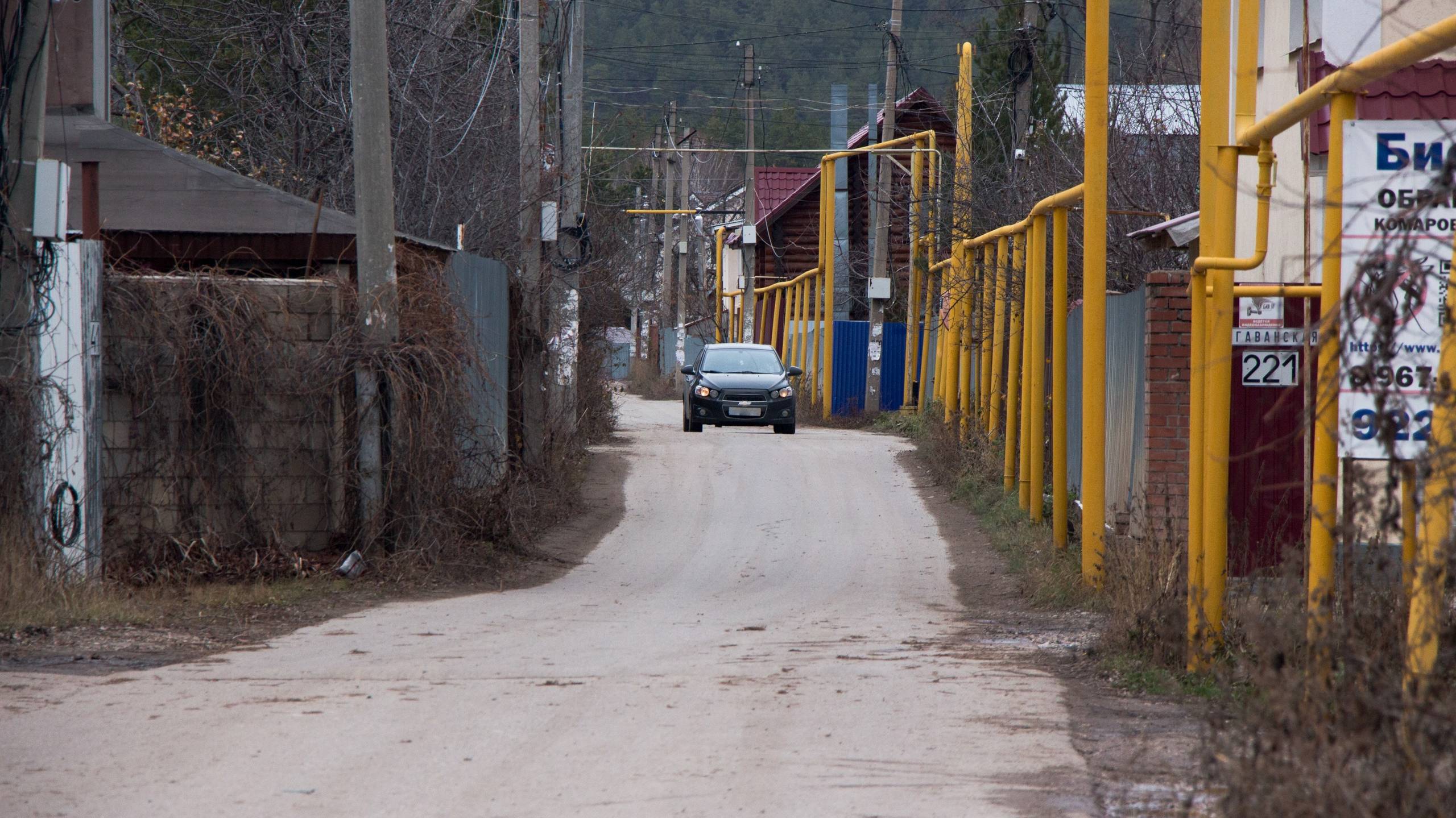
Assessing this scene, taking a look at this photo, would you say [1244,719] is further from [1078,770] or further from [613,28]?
[613,28]

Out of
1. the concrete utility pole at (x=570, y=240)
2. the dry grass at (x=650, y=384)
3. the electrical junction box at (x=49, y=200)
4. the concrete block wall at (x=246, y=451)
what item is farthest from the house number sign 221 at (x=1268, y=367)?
the dry grass at (x=650, y=384)

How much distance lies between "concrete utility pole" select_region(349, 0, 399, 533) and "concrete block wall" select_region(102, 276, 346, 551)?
0.68ft

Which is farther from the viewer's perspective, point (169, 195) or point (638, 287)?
point (638, 287)

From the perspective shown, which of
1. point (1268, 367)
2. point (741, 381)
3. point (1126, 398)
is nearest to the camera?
point (1268, 367)

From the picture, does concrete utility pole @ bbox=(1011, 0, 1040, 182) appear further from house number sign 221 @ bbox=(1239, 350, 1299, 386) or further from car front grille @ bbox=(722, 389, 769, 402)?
house number sign 221 @ bbox=(1239, 350, 1299, 386)

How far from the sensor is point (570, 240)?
18.0 m

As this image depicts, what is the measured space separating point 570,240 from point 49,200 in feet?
30.5

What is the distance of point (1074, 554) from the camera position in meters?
11.1

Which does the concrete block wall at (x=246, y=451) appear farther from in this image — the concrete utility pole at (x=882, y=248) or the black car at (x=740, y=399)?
the concrete utility pole at (x=882, y=248)

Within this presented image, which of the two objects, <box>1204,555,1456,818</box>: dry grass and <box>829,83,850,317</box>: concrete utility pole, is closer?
<box>1204,555,1456,818</box>: dry grass

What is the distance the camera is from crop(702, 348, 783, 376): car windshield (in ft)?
80.1

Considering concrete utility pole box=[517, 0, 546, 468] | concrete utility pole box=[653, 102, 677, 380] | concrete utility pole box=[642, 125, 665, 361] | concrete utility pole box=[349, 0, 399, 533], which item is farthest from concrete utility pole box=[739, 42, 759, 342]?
concrete utility pole box=[349, 0, 399, 533]

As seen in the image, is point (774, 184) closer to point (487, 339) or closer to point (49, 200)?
point (487, 339)

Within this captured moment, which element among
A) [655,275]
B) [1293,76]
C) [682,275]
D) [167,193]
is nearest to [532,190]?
[167,193]
